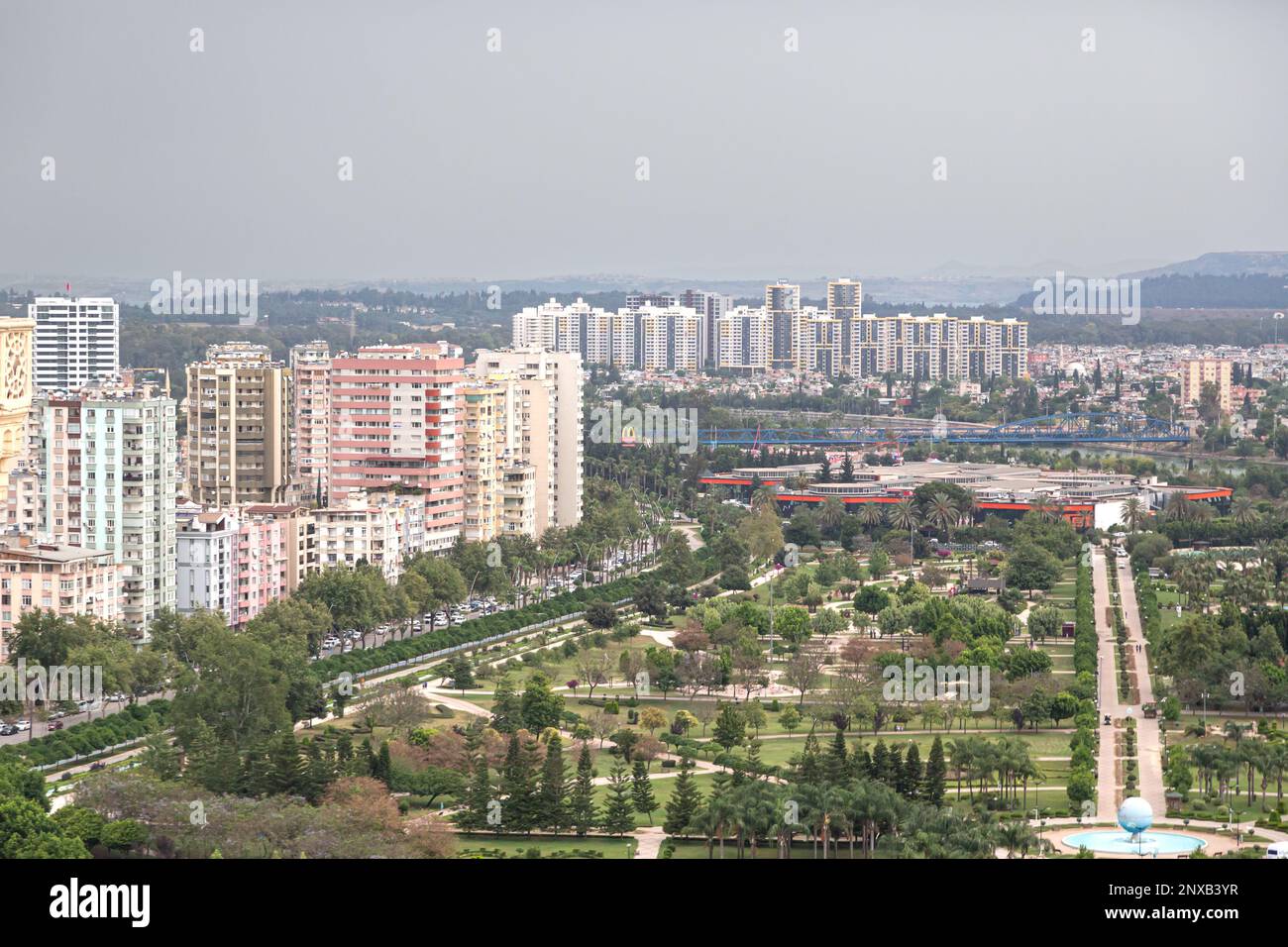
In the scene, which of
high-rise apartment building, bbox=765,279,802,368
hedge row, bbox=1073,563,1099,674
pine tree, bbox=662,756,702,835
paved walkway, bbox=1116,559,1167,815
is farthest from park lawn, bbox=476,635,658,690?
high-rise apartment building, bbox=765,279,802,368

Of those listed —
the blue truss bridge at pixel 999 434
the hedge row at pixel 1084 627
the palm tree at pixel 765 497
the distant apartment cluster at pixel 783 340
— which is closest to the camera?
the hedge row at pixel 1084 627

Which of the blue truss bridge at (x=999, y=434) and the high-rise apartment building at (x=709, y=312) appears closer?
the blue truss bridge at (x=999, y=434)

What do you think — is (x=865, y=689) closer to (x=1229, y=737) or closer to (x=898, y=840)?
(x=1229, y=737)

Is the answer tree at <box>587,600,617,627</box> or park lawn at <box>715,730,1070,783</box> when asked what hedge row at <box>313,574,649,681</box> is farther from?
park lawn at <box>715,730,1070,783</box>

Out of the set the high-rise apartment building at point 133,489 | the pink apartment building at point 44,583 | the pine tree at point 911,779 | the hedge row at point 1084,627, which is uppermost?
the high-rise apartment building at point 133,489

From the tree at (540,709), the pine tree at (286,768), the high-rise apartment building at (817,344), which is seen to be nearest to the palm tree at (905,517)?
the tree at (540,709)

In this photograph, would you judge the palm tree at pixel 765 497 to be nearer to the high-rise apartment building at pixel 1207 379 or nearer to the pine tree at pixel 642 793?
the pine tree at pixel 642 793
